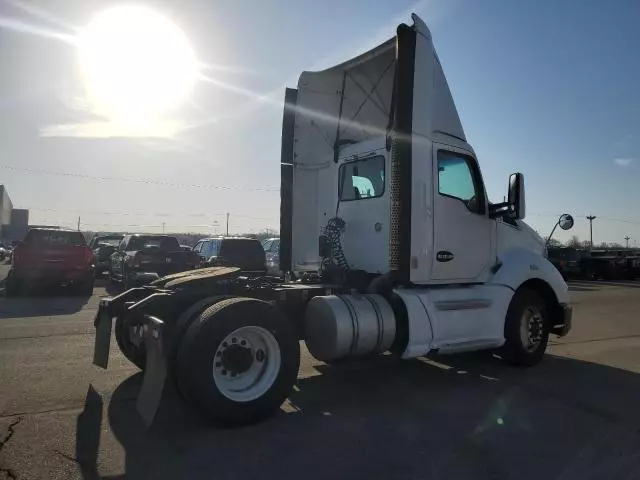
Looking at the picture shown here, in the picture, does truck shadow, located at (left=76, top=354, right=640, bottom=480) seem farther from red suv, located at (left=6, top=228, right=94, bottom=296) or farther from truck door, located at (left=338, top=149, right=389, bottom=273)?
red suv, located at (left=6, top=228, right=94, bottom=296)

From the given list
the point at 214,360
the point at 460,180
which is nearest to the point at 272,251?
the point at 460,180

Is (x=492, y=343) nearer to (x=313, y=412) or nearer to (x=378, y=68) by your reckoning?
(x=313, y=412)

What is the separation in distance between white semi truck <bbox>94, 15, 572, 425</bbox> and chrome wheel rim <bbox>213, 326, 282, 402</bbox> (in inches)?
0.5

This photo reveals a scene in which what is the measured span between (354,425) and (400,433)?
0.44 m

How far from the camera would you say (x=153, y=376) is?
449 cm

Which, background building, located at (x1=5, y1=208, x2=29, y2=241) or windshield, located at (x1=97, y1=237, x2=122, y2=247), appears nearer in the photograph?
windshield, located at (x1=97, y1=237, x2=122, y2=247)

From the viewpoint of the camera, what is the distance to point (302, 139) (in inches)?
315

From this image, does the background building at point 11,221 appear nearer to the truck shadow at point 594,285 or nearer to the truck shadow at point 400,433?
the truck shadow at point 594,285

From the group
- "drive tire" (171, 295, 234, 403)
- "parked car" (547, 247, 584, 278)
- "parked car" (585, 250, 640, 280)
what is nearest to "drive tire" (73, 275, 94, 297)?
"drive tire" (171, 295, 234, 403)

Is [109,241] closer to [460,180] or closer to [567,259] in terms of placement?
[460,180]

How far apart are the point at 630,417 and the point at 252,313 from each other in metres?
3.92

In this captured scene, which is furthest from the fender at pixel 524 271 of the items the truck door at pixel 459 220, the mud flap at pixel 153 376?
the mud flap at pixel 153 376

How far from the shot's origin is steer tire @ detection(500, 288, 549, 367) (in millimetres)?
7141

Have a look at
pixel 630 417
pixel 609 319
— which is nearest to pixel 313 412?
pixel 630 417
